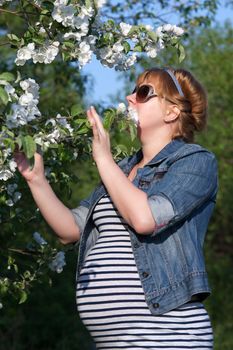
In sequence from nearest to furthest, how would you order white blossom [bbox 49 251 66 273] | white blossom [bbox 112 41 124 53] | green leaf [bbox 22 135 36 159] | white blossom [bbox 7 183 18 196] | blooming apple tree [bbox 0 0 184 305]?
green leaf [bbox 22 135 36 159]
blooming apple tree [bbox 0 0 184 305]
white blossom [bbox 112 41 124 53]
white blossom [bbox 7 183 18 196]
white blossom [bbox 49 251 66 273]

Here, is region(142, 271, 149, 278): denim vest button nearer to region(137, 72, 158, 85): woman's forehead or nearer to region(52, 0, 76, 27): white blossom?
region(137, 72, 158, 85): woman's forehead

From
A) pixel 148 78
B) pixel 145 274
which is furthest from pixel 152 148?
pixel 145 274

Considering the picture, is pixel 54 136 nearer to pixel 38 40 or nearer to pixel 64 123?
pixel 64 123

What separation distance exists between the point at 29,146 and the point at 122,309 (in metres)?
0.61

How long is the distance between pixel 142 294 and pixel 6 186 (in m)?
1.15

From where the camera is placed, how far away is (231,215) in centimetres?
1434

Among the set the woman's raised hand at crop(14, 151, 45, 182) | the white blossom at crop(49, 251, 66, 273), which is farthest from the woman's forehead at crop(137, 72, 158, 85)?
the white blossom at crop(49, 251, 66, 273)

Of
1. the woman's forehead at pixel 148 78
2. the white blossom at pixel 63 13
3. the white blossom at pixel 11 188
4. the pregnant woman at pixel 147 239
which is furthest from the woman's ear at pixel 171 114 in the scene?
the white blossom at pixel 11 188

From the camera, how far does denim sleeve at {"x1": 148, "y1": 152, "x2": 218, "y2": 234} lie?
120 inches

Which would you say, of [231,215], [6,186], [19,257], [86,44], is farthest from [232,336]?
[86,44]

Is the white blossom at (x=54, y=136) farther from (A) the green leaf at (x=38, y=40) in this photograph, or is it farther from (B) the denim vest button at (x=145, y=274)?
(B) the denim vest button at (x=145, y=274)

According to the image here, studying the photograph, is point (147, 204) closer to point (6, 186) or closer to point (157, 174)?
Answer: point (157, 174)

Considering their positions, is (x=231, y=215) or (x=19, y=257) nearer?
(x=19, y=257)

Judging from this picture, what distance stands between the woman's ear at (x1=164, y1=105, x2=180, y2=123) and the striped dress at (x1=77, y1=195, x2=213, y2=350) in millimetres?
349
